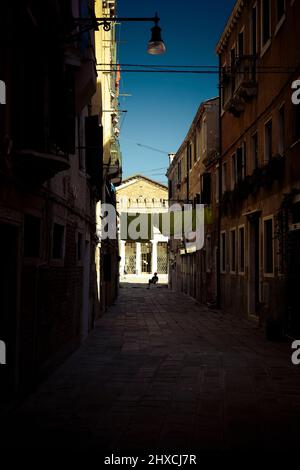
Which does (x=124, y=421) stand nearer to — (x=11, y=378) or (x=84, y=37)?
(x=11, y=378)

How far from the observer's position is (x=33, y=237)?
7.89 m

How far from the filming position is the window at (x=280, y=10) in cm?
1320

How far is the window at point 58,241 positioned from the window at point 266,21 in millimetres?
8214

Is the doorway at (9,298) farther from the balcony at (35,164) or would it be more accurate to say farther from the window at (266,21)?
the window at (266,21)

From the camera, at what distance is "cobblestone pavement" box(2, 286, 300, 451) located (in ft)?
17.9

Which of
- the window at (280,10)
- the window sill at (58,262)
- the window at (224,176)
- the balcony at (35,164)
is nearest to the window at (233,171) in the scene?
the window at (224,176)

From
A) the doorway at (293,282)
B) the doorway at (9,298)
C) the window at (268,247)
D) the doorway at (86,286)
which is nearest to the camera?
the doorway at (9,298)

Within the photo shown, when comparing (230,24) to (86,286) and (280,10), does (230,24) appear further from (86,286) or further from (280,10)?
(86,286)

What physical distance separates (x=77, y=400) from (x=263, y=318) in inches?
325

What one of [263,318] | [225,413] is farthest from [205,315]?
[225,413]

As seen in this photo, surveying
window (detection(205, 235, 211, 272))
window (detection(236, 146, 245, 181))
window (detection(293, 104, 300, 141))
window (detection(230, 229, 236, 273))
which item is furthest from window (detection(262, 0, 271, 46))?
window (detection(205, 235, 211, 272))

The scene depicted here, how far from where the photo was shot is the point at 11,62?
6.48 metres

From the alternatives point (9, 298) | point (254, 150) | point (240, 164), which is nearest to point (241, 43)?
point (240, 164)

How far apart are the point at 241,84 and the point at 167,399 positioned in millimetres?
11352
